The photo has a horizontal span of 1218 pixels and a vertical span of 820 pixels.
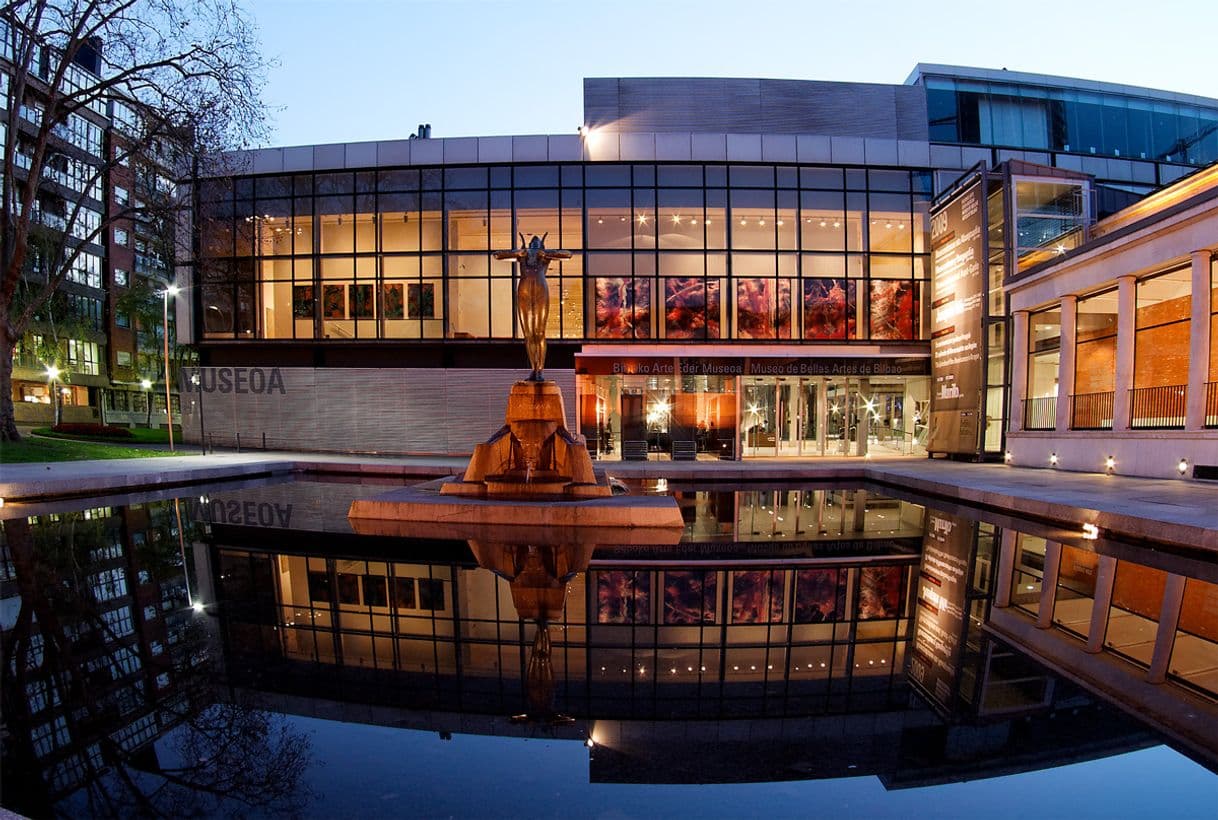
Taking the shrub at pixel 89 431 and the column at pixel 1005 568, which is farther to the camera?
the shrub at pixel 89 431

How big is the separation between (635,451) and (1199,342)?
17.0 metres

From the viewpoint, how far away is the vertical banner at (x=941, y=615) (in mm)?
4219

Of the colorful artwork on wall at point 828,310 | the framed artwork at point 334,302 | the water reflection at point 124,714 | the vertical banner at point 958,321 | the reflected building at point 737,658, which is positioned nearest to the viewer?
the water reflection at point 124,714

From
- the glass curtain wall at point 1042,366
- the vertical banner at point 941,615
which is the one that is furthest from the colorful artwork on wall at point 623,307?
the vertical banner at point 941,615

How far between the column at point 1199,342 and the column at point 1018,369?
604 centimetres

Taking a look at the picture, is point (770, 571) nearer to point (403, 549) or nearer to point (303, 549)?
point (403, 549)

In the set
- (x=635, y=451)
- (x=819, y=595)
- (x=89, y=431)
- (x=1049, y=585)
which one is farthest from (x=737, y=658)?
(x=89, y=431)

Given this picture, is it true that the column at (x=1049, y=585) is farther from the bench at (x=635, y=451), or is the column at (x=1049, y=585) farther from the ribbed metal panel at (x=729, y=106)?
the ribbed metal panel at (x=729, y=106)

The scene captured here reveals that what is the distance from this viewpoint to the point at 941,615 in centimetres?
573

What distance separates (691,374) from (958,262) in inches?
420

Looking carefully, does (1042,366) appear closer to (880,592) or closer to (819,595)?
(880,592)

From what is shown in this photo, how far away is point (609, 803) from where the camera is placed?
2881 millimetres

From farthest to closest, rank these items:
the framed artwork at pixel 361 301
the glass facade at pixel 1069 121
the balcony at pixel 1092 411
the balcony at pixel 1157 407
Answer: the glass facade at pixel 1069 121 → the framed artwork at pixel 361 301 → the balcony at pixel 1092 411 → the balcony at pixel 1157 407

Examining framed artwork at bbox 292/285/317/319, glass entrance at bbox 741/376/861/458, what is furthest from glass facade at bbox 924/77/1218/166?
framed artwork at bbox 292/285/317/319
